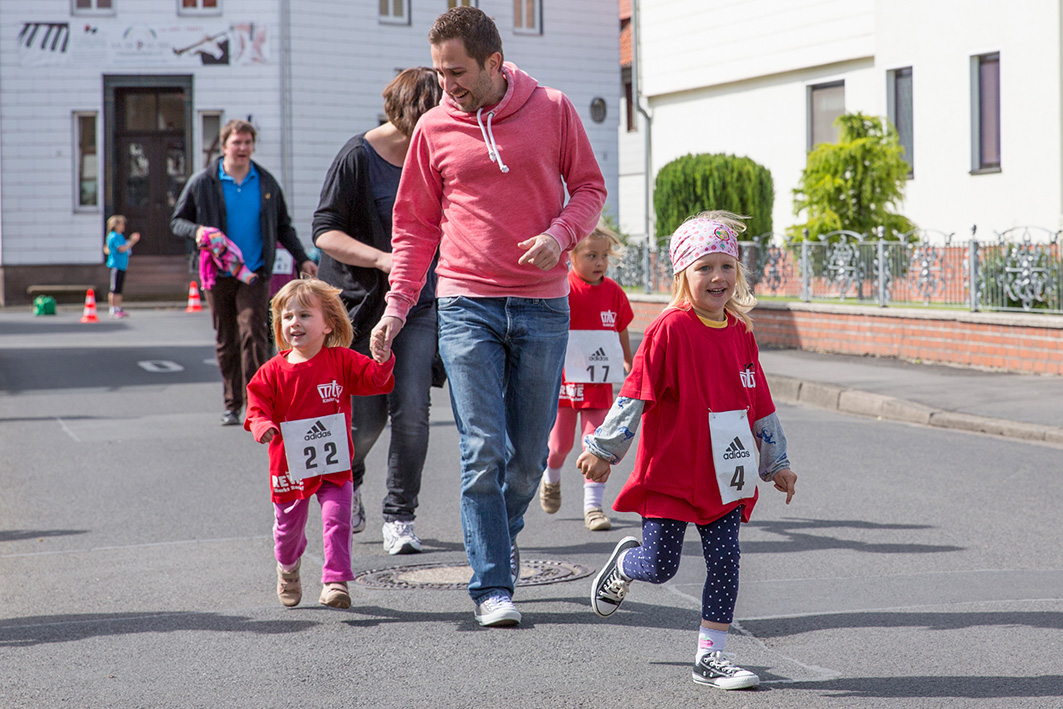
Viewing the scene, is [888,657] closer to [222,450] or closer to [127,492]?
[127,492]

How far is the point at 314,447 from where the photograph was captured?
5309 mm

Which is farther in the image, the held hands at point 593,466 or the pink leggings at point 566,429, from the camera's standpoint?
the pink leggings at point 566,429

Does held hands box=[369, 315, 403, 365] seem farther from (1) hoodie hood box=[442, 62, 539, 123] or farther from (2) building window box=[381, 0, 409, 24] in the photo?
(2) building window box=[381, 0, 409, 24]

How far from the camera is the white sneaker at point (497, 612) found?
496 centimetres

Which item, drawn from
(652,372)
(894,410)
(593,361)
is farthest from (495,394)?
(894,410)

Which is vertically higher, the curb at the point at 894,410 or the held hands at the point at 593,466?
the held hands at the point at 593,466

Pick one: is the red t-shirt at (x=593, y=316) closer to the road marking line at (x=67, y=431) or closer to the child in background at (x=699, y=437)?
the child in background at (x=699, y=437)

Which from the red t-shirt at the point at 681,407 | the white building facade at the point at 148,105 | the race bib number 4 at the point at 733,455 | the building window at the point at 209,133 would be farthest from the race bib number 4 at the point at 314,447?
the building window at the point at 209,133

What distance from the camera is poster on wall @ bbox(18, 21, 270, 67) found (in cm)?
3180

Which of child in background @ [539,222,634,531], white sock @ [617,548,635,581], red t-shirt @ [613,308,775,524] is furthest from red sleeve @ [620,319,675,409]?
child in background @ [539,222,634,531]

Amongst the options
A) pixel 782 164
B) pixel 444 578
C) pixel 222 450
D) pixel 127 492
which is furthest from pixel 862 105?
pixel 444 578

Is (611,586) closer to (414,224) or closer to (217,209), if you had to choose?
(414,224)

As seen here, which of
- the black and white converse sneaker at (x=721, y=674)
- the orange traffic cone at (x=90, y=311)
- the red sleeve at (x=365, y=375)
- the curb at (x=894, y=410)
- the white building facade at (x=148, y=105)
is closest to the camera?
the black and white converse sneaker at (x=721, y=674)

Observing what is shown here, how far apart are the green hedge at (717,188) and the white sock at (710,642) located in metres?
16.5
